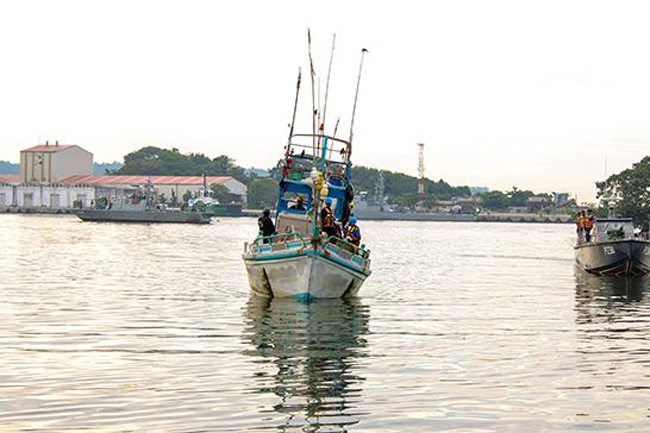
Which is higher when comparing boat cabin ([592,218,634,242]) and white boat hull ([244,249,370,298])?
boat cabin ([592,218,634,242])

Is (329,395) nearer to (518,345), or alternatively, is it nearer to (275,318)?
(518,345)

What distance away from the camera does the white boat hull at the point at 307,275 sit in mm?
33000

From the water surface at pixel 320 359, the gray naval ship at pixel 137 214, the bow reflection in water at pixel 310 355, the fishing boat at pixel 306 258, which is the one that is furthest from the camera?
the gray naval ship at pixel 137 214

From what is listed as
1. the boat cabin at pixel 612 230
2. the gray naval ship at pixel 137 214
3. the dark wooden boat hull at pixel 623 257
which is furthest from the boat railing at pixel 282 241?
the gray naval ship at pixel 137 214

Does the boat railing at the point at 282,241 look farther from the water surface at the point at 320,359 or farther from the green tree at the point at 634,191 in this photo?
the green tree at the point at 634,191

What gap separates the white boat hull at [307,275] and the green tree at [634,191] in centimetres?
7045

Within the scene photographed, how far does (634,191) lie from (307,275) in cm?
7664

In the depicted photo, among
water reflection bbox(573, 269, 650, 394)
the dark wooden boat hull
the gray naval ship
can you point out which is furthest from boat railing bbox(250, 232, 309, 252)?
the gray naval ship

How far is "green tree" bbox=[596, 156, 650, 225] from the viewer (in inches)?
3994

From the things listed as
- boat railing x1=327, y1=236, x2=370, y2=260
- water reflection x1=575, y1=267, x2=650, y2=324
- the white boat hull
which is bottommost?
water reflection x1=575, y1=267, x2=650, y2=324

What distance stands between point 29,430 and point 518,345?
1290 cm

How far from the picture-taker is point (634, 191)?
103500 mm

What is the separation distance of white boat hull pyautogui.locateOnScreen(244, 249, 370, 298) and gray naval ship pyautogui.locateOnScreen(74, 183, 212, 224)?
139525 millimetres

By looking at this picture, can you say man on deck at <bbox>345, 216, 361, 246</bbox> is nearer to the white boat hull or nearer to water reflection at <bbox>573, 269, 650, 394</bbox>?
the white boat hull
